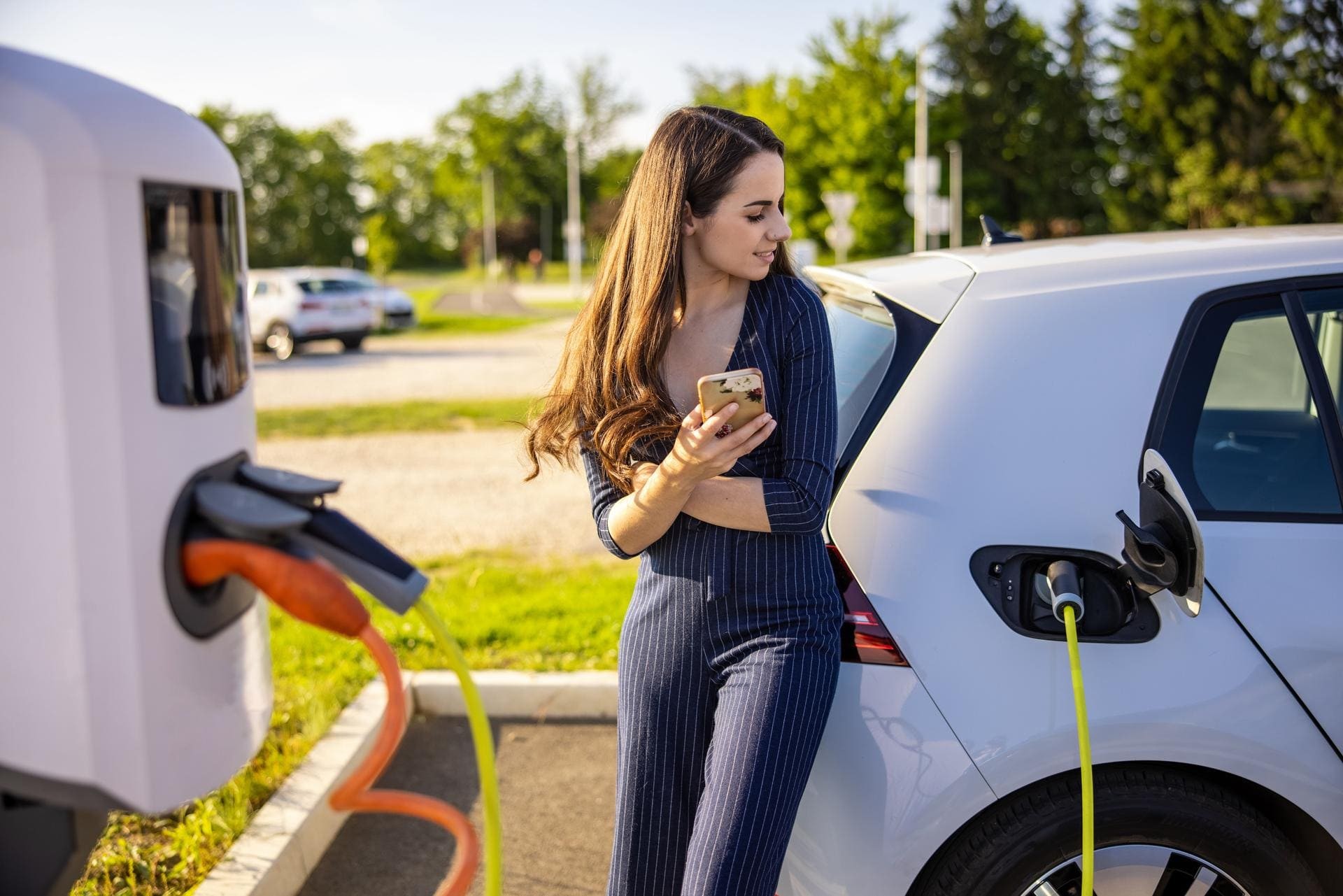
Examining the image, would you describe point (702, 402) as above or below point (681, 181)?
below

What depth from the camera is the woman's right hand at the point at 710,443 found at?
1722 millimetres

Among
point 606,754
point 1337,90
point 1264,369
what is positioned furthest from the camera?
point 1337,90

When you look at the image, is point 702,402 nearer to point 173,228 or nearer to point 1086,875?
point 173,228

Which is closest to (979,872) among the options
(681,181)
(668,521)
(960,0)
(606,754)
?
(668,521)

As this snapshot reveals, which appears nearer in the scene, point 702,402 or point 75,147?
point 75,147

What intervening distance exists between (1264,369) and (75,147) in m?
2.85

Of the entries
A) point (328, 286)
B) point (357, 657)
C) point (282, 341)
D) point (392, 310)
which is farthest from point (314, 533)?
point (392, 310)

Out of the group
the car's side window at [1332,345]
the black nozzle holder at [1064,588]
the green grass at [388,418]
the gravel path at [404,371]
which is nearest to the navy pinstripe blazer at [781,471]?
the black nozzle holder at [1064,588]

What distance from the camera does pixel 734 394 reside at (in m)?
1.72

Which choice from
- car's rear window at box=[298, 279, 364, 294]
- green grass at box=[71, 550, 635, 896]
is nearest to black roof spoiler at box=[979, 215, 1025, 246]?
green grass at box=[71, 550, 635, 896]

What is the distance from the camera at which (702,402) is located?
1721 mm

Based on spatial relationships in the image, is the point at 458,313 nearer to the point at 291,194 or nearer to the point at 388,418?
the point at 388,418

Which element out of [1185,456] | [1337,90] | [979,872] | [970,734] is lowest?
[979,872]

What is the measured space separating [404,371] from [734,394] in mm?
17134
